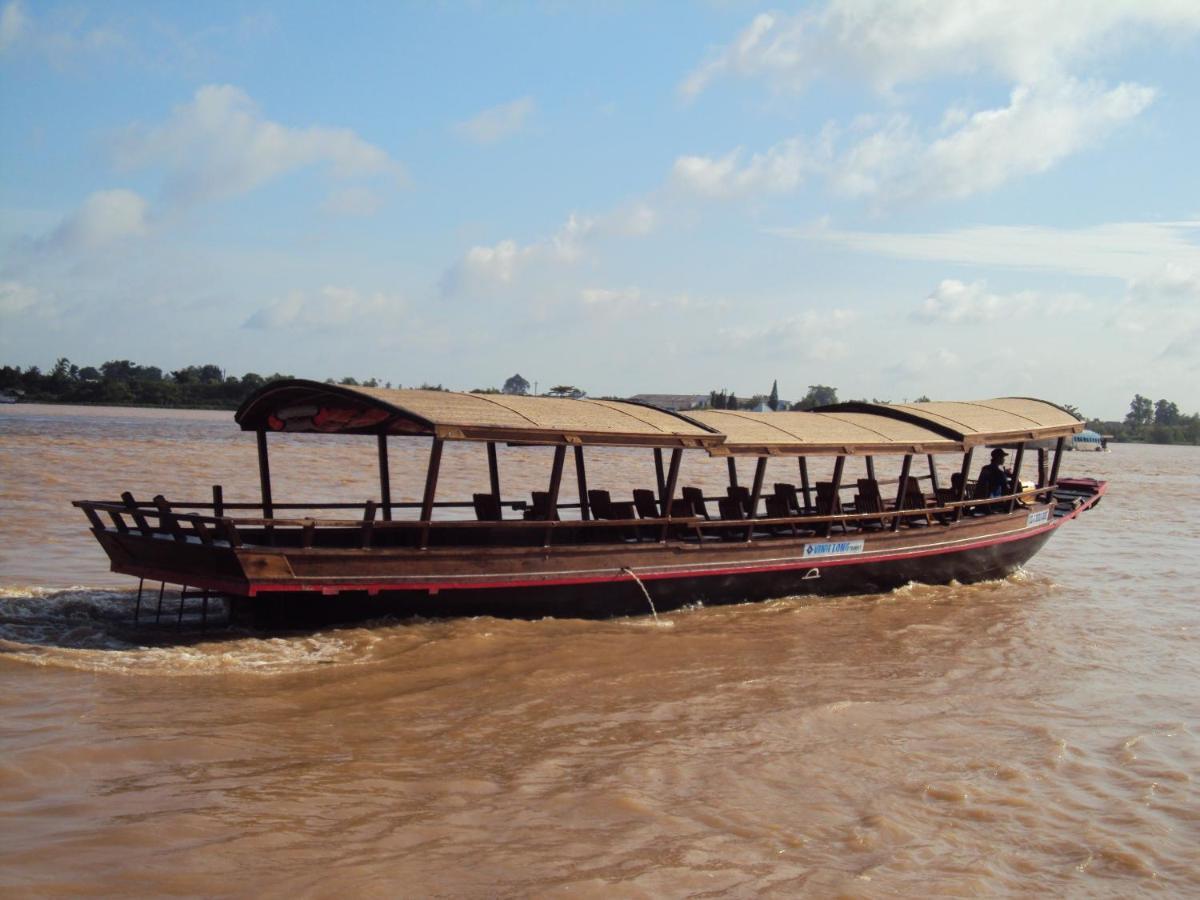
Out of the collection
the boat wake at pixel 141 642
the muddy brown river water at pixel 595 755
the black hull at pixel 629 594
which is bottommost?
the muddy brown river water at pixel 595 755

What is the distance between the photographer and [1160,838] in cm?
614

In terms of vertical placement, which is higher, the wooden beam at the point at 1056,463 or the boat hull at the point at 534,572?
the wooden beam at the point at 1056,463

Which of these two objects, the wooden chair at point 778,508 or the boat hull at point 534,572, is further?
the wooden chair at point 778,508

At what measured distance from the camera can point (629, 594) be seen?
35.0 ft

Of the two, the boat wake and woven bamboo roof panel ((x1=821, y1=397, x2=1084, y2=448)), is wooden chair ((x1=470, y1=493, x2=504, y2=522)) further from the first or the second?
woven bamboo roof panel ((x1=821, y1=397, x2=1084, y2=448))

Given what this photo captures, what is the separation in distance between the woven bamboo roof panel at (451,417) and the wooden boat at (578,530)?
0.9 inches

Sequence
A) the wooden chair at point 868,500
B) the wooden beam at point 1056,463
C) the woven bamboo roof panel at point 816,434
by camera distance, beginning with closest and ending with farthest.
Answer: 1. the woven bamboo roof panel at point 816,434
2. the wooden chair at point 868,500
3. the wooden beam at point 1056,463

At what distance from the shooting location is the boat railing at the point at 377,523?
28.3 feet

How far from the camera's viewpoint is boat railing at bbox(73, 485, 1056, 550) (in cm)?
864

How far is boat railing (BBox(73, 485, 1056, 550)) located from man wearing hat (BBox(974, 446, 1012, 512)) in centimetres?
24

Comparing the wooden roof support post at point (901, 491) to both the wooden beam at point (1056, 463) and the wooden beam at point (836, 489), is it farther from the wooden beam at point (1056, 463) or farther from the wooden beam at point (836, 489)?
the wooden beam at point (1056, 463)

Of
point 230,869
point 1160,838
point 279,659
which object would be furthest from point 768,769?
point 279,659

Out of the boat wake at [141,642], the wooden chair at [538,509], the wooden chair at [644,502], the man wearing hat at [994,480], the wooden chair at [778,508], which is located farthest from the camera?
the man wearing hat at [994,480]

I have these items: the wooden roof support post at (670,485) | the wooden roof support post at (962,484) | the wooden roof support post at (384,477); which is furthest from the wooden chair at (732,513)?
the wooden roof support post at (384,477)
